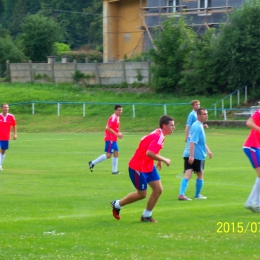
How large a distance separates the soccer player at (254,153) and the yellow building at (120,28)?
55.7 meters

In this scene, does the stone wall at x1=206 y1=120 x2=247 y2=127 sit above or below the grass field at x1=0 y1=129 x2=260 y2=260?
below

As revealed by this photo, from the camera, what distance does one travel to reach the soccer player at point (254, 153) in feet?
37.8

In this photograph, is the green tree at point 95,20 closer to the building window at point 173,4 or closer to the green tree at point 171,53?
the building window at point 173,4

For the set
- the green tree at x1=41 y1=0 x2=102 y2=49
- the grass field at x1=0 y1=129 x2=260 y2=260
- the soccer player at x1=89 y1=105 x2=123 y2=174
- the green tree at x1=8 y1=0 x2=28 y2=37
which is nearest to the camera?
the grass field at x1=0 y1=129 x2=260 y2=260

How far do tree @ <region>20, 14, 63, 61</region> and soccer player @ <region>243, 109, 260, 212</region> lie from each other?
55.5 metres

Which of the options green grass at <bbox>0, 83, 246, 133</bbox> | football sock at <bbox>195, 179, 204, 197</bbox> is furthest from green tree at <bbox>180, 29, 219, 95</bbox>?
football sock at <bbox>195, 179, 204, 197</bbox>

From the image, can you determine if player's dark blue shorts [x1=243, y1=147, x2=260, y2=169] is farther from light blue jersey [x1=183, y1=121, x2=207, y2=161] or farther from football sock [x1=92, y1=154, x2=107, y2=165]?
football sock [x1=92, y1=154, x2=107, y2=165]

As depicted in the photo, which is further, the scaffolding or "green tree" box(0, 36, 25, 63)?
"green tree" box(0, 36, 25, 63)

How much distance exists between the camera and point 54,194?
568 inches

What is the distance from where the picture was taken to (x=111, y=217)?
1137 cm

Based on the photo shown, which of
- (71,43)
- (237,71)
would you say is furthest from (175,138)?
(71,43)

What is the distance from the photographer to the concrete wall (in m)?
51.4

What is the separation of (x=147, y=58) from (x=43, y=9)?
5652cm

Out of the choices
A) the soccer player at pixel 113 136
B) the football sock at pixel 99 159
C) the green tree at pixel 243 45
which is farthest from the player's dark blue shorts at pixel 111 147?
the green tree at pixel 243 45
